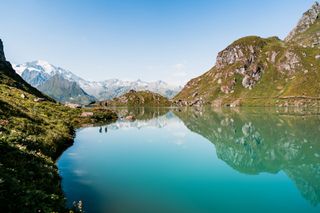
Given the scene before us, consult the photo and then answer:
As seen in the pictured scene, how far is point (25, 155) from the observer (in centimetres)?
3034

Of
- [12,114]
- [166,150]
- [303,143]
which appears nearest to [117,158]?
[166,150]

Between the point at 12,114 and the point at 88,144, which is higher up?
the point at 12,114

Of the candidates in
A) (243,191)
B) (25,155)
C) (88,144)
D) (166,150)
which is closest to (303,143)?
(166,150)

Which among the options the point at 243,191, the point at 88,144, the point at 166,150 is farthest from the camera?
the point at 88,144

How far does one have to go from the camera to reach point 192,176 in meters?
42.7

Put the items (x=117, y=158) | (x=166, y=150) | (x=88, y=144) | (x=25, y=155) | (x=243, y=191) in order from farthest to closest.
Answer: (x=88, y=144) < (x=166, y=150) < (x=117, y=158) < (x=243, y=191) < (x=25, y=155)

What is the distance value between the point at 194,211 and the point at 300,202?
13.2 meters

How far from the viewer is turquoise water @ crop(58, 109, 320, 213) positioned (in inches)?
1188

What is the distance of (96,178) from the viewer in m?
39.9

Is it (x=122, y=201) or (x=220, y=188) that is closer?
(x=122, y=201)

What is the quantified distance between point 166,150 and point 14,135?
119 ft

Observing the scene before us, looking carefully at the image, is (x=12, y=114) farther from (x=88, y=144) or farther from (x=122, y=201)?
(x=122, y=201)

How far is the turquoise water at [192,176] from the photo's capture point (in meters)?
30.2

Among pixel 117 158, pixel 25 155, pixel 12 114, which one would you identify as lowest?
pixel 117 158
